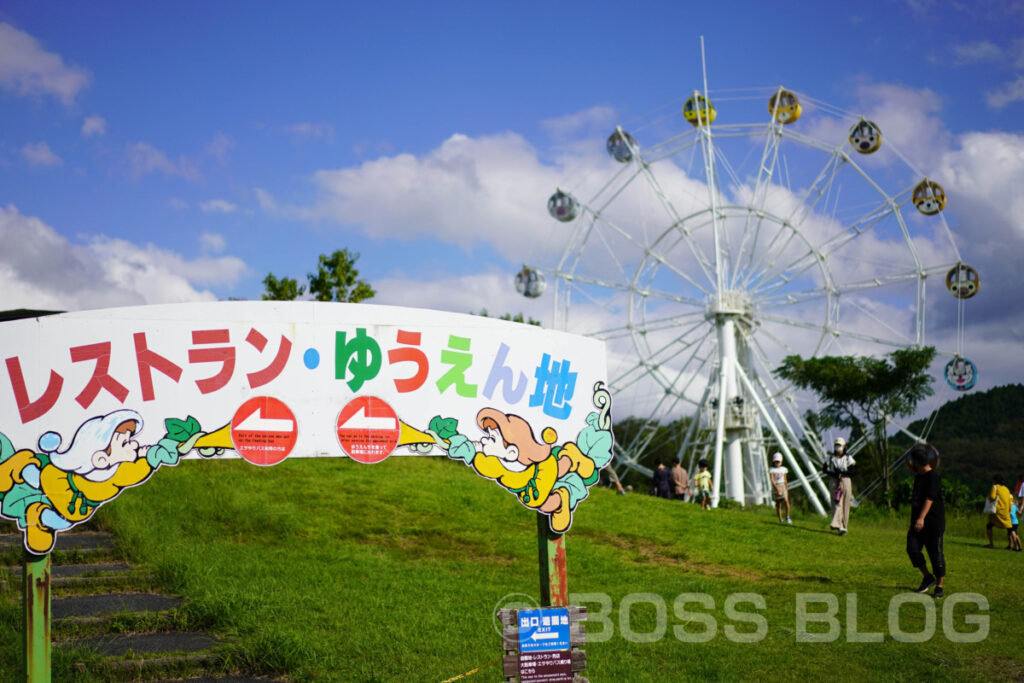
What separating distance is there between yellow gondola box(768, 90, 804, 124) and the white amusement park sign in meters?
23.9

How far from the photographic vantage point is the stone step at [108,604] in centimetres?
944

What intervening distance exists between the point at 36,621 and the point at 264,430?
181cm

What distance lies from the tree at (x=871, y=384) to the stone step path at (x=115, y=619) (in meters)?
25.6

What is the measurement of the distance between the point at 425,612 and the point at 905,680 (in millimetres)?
4945

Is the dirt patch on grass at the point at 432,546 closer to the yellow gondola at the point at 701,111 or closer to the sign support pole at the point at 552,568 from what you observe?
the sign support pole at the point at 552,568

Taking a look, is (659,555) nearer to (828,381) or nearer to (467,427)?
(467,427)

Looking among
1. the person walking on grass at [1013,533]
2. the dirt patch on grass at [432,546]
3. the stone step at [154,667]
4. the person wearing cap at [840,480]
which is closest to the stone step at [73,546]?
the dirt patch on grass at [432,546]

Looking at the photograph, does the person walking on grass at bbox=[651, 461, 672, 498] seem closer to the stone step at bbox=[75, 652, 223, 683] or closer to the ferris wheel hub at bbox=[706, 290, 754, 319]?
the ferris wheel hub at bbox=[706, 290, 754, 319]

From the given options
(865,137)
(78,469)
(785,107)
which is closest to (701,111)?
(785,107)

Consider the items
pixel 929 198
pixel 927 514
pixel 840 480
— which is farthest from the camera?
pixel 929 198

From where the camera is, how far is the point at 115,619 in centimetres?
921

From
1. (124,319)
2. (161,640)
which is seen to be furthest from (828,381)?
(124,319)

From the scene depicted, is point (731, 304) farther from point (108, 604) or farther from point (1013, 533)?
point (108, 604)

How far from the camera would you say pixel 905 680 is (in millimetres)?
7203
